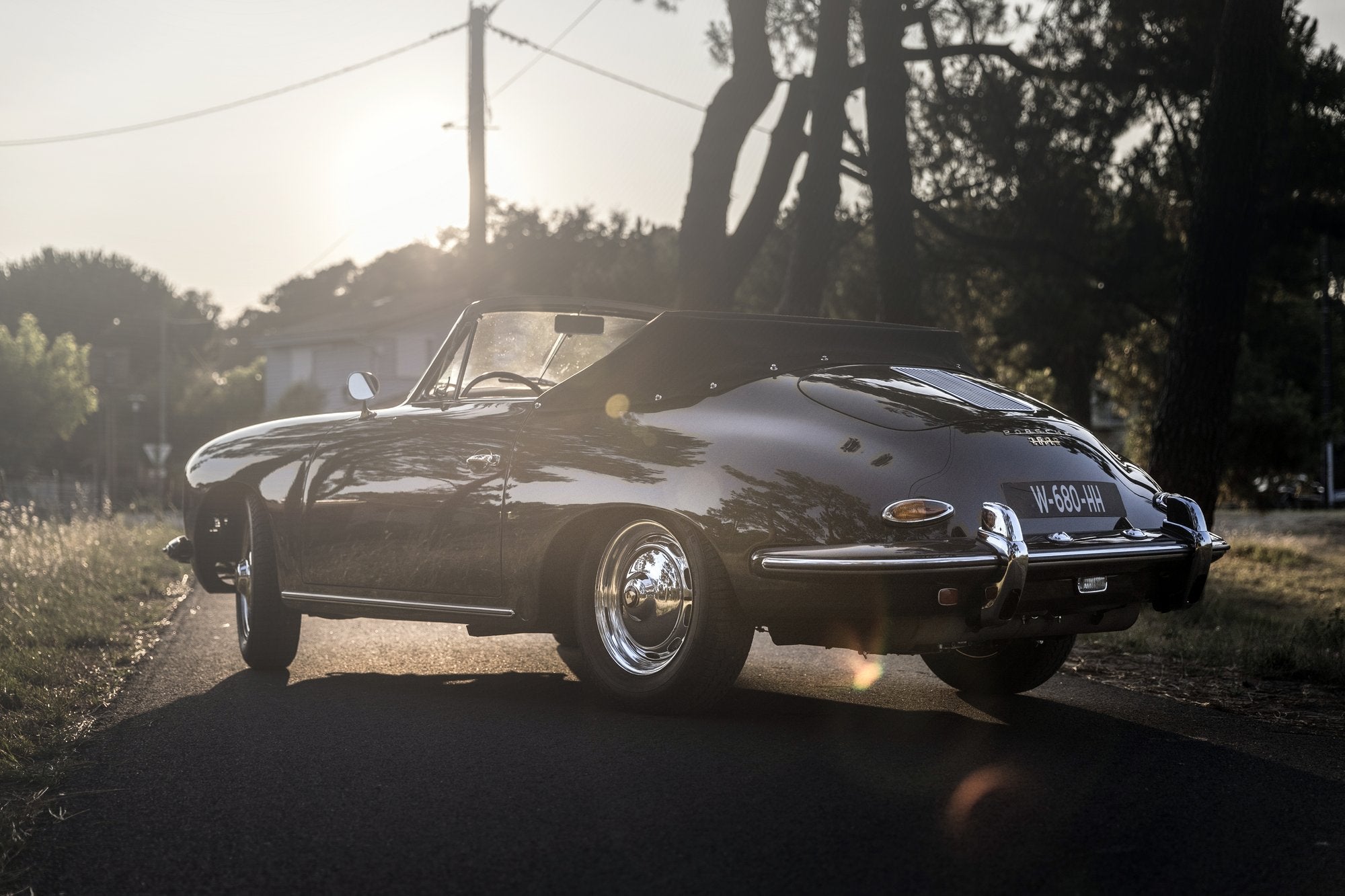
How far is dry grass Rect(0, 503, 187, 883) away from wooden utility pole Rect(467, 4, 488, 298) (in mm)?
6212

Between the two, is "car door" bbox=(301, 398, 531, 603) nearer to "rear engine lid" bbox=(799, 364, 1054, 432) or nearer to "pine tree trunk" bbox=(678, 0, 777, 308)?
"rear engine lid" bbox=(799, 364, 1054, 432)

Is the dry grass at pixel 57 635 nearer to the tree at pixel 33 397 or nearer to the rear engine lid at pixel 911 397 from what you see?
the rear engine lid at pixel 911 397

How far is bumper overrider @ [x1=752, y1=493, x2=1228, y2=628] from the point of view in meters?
4.41

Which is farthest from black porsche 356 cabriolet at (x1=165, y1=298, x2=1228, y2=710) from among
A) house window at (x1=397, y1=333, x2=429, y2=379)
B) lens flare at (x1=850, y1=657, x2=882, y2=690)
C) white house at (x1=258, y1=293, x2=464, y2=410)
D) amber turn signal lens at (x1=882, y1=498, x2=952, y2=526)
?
house window at (x1=397, y1=333, x2=429, y2=379)

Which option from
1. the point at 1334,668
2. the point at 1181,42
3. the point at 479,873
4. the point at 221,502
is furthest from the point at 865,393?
the point at 1181,42

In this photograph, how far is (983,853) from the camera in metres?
3.42

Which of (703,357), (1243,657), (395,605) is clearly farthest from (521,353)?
(1243,657)

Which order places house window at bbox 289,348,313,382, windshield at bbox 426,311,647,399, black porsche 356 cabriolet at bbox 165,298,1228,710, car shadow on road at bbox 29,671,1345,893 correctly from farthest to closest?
house window at bbox 289,348,313,382, windshield at bbox 426,311,647,399, black porsche 356 cabriolet at bbox 165,298,1228,710, car shadow on road at bbox 29,671,1345,893

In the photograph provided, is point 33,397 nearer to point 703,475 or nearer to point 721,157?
point 721,157

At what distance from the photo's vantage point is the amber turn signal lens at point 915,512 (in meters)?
4.47

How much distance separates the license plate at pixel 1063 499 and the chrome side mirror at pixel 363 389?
10.6 feet

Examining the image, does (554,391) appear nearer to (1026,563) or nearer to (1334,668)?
(1026,563)

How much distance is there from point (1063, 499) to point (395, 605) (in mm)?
2804

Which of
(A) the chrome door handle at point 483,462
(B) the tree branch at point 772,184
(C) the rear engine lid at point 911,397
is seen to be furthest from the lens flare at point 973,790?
(B) the tree branch at point 772,184
